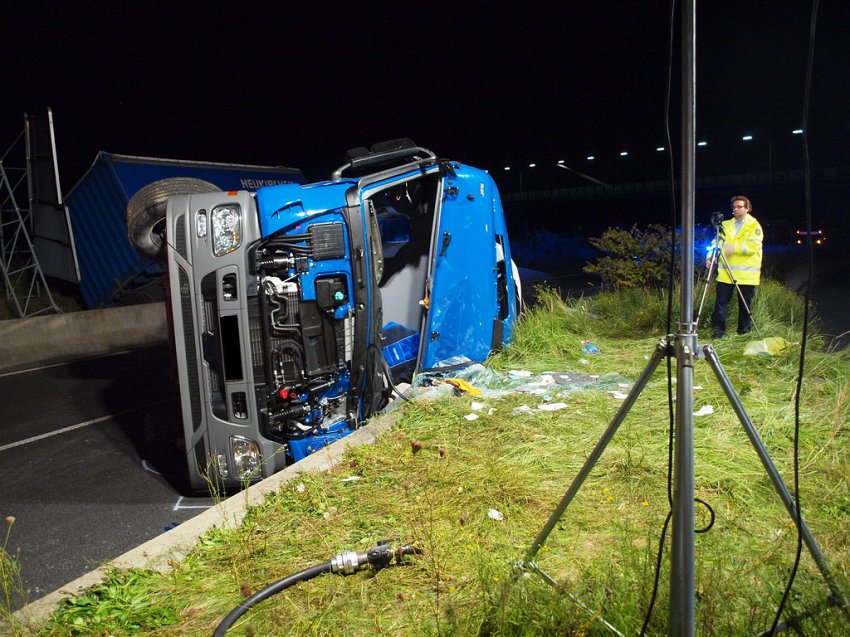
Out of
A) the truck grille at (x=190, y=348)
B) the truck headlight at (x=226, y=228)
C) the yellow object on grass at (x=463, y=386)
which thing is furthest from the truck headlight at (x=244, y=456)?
the yellow object on grass at (x=463, y=386)

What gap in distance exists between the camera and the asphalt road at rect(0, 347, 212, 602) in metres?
3.61

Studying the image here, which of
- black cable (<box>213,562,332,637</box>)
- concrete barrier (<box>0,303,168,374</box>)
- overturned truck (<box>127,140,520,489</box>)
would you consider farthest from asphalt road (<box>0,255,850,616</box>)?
concrete barrier (<box>0,303,168,374</box>)

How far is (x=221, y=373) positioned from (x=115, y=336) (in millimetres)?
8537

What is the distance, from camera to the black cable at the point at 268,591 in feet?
7.44

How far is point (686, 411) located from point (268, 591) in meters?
1.86

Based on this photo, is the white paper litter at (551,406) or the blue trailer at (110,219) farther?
the blue trailer at (110,219)

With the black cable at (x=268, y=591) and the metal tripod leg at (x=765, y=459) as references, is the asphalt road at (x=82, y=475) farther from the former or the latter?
the metal tripod leg at (x=765, y=459)

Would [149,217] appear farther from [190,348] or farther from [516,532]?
[516,532]

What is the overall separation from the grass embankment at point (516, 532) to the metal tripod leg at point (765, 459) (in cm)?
10

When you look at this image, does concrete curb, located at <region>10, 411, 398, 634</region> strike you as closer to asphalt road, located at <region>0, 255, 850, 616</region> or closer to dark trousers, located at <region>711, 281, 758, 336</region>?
asphalt road, located at <region>0, 255, 850, 616</region>

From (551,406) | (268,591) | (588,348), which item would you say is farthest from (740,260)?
(268,591)

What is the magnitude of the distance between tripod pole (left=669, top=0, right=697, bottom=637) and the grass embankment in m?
0.42

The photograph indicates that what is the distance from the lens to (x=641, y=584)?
2.24 meters

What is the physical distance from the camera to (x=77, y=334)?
10.6 m
